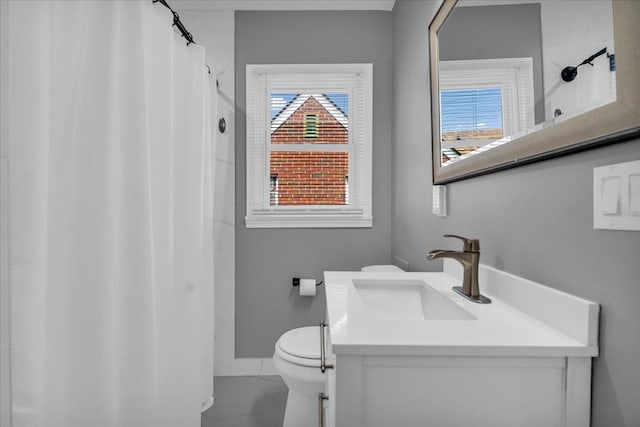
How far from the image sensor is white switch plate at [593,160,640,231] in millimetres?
535

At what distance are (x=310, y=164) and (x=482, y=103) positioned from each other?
1.35 metres

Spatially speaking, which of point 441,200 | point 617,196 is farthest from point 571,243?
point 441,200

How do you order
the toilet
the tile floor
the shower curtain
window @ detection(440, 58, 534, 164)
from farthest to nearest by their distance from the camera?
the tile floor < the toilet < window @ detection(440, 58, 534, 164) < the shower curtain

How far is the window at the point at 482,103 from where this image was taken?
0.83 meters

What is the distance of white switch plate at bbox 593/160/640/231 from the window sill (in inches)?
Answer: 63.8

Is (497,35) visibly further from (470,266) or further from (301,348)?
(301,348)

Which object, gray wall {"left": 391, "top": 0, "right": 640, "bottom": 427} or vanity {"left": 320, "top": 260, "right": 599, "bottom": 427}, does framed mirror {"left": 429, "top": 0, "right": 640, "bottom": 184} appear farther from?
vanity {"left": 320, "top": 260, "right": 599, "bottom": 427}

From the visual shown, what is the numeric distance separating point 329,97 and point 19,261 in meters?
1.95

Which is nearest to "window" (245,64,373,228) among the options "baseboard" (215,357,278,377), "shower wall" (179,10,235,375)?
"shower wall" (179,10,235,375)

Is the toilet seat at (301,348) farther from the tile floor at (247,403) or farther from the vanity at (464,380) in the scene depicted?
the vanity at (464,380)

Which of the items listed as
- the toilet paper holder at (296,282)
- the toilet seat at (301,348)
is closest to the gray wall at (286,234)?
the toilet paper holder at (296,282)

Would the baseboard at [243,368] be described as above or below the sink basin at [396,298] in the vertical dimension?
below

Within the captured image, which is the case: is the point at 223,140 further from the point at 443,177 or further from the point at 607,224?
the point at 607,224

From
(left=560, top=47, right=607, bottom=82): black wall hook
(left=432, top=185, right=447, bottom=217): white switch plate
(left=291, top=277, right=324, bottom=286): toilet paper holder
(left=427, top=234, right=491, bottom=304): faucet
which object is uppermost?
(left=560, top=47, right=607, bottom=82): black wall hook
